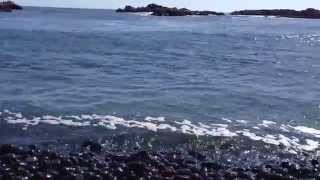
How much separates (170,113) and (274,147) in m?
5.04

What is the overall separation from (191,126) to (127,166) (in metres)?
5.92

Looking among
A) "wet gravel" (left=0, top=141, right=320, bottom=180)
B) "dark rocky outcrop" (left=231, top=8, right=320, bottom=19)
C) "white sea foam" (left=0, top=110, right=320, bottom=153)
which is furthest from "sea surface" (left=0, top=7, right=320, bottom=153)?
"dark rocky outcrop" (left=231, top=8, right=320, bottom=19)

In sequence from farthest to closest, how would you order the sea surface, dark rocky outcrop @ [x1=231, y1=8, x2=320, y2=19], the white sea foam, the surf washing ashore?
dark rocky outcrop @ [x1=231, y1=8, x2=320, y2=19] → the sea surface → the white sea foam → the surf washing ashore

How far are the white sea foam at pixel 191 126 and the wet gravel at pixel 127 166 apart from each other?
2378mm

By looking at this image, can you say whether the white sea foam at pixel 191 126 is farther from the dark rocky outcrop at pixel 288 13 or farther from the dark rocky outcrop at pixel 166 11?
the dark rocky outcrop at pixel 288 13

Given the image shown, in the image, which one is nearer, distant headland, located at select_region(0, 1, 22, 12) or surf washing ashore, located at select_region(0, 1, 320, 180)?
surf washing ashore, located at select_region(0, 1, 320, 180)

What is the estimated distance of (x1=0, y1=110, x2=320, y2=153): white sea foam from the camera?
18.7 meters

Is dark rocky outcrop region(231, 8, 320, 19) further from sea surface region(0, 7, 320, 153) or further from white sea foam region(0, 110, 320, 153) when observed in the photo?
white sea foam region(0, 110, 320, 153)

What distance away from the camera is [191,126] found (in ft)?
65.4

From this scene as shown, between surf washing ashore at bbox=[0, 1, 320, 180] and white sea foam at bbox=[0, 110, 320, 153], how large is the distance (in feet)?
0.11

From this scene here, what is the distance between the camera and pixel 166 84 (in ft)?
92.0

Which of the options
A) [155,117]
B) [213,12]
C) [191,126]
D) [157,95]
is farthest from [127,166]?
[213,12]

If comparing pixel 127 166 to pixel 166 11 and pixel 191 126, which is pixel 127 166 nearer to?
pixel 191 126

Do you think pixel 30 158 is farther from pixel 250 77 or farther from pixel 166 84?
pixel 250 77
